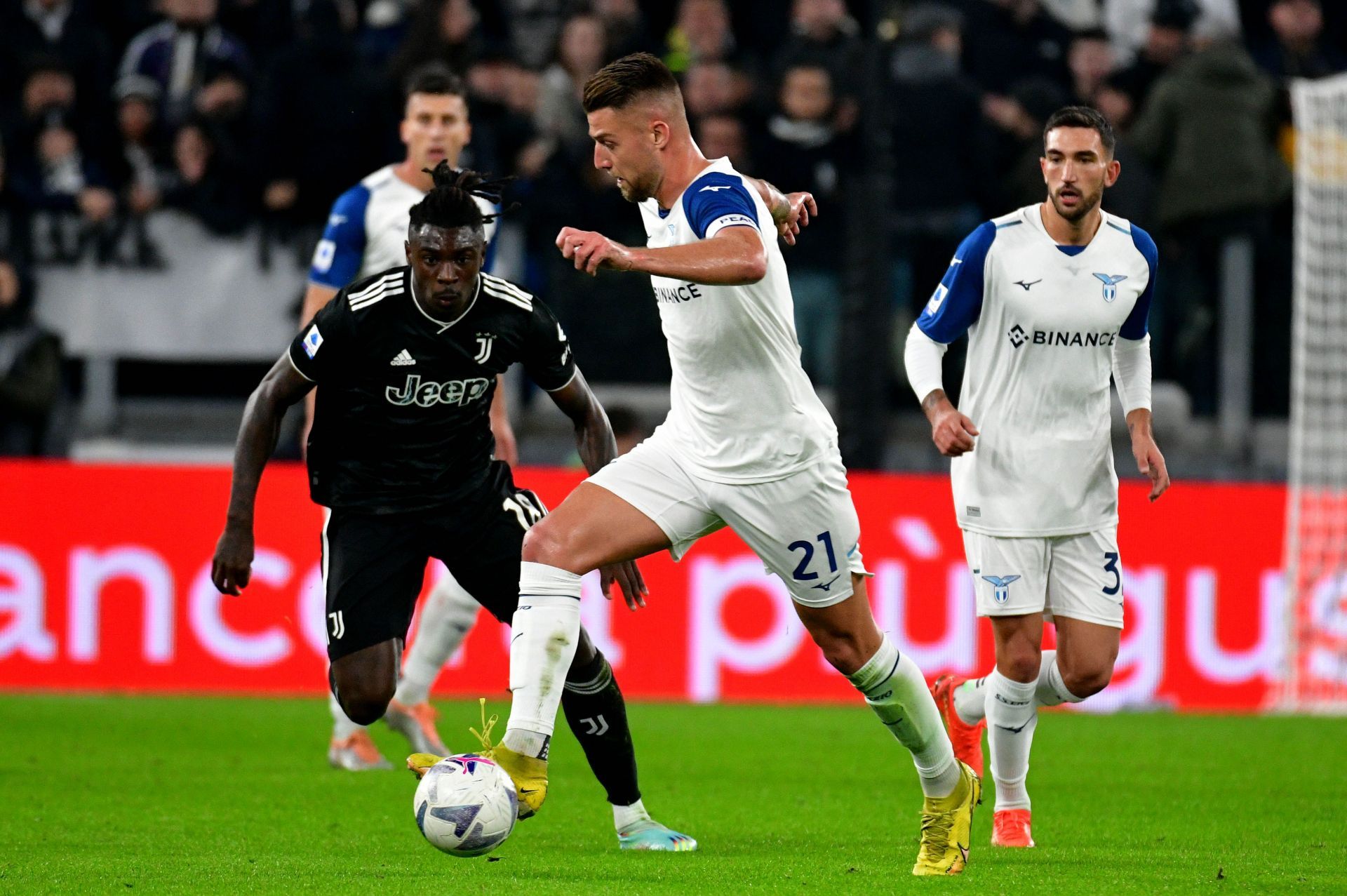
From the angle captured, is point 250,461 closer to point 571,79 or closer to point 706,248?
point 706,248

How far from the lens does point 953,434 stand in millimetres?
6145

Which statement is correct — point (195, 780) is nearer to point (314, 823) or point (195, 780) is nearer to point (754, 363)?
point (314, 823)

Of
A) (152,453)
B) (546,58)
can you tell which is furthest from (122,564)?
(546,58)

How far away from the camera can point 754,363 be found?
A: 5.65 meters

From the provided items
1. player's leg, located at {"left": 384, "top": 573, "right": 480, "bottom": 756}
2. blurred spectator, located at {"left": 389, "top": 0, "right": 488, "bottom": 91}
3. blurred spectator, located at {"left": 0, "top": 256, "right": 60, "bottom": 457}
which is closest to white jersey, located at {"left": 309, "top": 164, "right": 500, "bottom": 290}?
player's leg, located at {"left": 384, "top": 573, "right": 480, "bottom": 756}

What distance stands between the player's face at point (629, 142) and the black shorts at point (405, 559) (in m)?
1.38

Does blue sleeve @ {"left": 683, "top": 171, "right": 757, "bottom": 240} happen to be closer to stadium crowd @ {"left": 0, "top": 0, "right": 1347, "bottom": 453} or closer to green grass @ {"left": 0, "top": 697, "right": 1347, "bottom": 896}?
green grass @ {"left": 0, "top": 697, "right": 1347, "bottom": 896}

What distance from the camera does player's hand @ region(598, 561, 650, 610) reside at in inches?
233

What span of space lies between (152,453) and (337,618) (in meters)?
6.20

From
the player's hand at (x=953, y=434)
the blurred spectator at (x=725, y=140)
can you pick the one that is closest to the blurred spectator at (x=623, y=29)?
the blurred spectator at (x=725, y=140)

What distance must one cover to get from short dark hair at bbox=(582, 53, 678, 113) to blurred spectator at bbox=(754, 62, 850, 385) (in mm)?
6673

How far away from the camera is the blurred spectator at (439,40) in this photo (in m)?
12.6

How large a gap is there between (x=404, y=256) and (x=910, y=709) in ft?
11.1

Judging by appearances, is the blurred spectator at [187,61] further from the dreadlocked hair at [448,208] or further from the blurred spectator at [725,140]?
the dreadlocked hair at [448,208]
